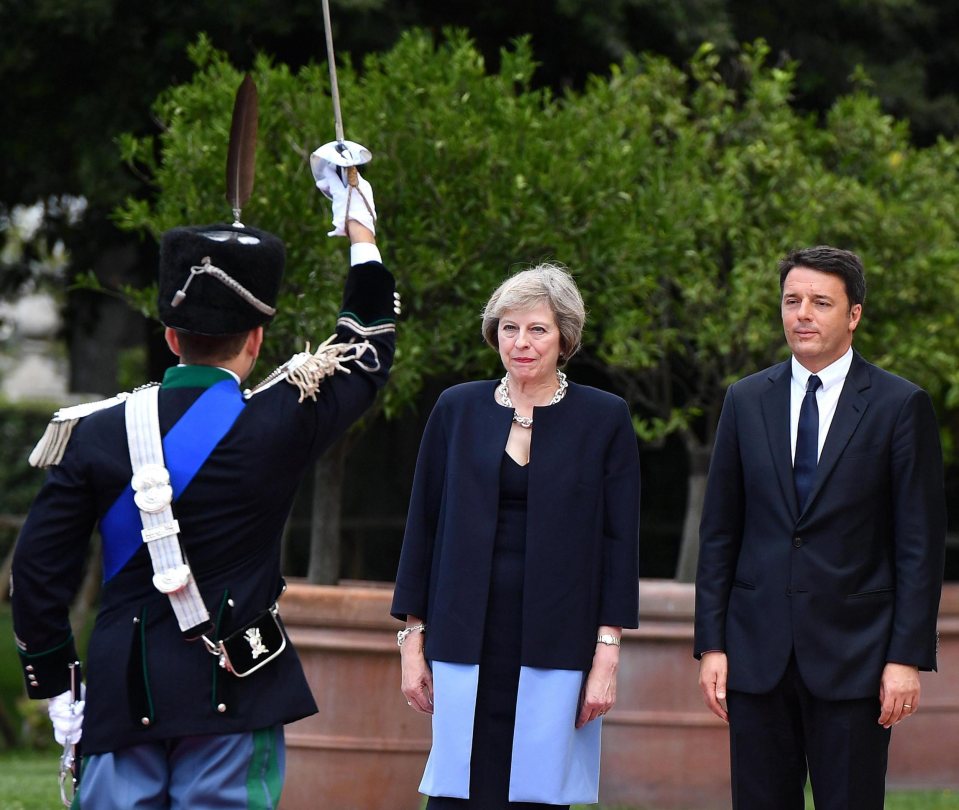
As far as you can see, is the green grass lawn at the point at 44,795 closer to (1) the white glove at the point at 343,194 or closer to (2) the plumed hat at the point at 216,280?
(1) the white glove at the point at 343,194

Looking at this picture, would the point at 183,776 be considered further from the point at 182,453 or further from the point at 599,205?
the point at 599,205

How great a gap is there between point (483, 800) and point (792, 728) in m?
0.79

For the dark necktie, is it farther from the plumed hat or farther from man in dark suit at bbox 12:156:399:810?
the plumed hat

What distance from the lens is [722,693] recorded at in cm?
409

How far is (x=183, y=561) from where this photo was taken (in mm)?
3209

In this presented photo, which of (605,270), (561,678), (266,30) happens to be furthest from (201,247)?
(266,30)

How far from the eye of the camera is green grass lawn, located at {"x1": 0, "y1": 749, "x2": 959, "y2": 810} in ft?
22.6

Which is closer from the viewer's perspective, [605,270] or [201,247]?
[201,247]

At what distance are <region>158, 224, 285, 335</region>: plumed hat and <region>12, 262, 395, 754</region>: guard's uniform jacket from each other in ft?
0.35

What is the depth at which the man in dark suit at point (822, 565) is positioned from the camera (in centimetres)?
395

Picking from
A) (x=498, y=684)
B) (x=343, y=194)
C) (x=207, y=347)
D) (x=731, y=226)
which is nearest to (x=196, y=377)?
(x=207, y=347)

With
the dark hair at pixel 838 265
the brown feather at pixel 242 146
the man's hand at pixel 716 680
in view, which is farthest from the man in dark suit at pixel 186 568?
the dark hair at pixel 838 265

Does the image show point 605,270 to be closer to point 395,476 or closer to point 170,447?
point 170,447

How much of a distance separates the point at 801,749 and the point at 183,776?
5.40 ft
